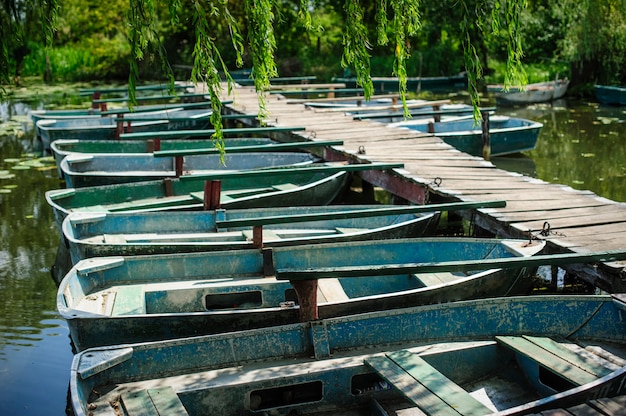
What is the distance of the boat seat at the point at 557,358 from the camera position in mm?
4785

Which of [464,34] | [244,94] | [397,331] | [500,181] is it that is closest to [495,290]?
[397,331]

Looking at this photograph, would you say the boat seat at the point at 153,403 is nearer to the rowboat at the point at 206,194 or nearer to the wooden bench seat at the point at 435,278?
the wooden bench seat at the point at 435,278

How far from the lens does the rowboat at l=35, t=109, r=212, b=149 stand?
14297 mm

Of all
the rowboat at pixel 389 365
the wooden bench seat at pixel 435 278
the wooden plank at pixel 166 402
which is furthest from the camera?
the wooden bench seat at pixel 435 278

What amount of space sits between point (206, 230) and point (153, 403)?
383 cm

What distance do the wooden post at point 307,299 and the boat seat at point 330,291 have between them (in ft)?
2.88

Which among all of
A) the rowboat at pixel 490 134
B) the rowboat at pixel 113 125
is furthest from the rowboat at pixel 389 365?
the rowboat at pixel 113 125

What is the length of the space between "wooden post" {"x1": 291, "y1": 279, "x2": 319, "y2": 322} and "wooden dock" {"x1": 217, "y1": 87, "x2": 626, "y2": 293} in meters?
2.64

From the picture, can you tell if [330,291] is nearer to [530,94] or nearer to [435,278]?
[435,278]

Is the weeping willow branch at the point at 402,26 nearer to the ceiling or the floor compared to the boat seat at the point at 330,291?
nearer to the ceiling

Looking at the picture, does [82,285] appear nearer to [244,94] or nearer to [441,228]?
[441,228]

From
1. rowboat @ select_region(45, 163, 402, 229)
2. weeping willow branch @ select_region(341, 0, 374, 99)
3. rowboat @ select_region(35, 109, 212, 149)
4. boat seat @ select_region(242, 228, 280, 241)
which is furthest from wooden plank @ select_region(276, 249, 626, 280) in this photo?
rowboat @ select_region(35, 109, 212, 149)

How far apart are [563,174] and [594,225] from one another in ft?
20.9

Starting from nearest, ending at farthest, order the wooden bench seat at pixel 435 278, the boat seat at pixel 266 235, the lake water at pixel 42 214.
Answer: the lake water at pixel 42 214, the wooden bench seat at pixel 435 278, the boat seat at pixel 266 235
